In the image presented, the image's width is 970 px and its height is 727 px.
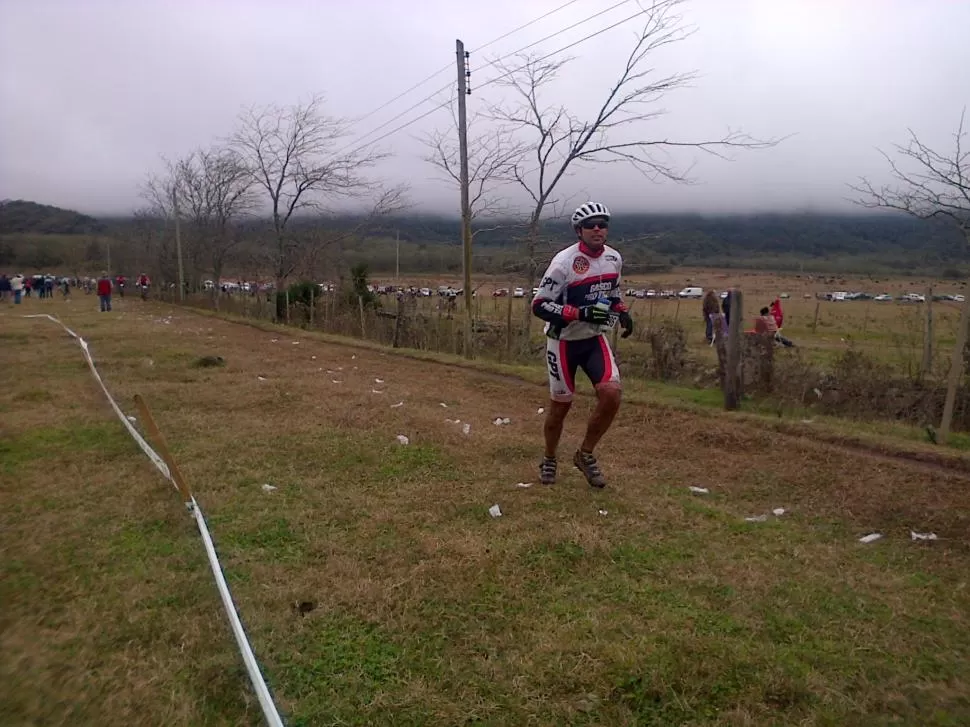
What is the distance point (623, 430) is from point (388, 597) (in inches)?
176

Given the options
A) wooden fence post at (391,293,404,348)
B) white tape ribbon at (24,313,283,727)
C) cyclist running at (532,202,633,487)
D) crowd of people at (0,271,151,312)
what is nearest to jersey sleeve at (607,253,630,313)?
cyclist running at (532,202,633,487)

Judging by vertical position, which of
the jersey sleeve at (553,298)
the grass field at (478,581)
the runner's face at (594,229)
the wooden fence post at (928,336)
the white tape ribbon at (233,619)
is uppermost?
the runner's face at (594,229)

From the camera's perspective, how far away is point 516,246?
16.5 meters

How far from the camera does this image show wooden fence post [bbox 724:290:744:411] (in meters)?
8.20

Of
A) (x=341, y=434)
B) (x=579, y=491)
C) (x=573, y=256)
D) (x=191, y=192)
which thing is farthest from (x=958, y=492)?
(x=191, y=192)

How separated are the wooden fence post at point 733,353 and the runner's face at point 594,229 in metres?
3.83

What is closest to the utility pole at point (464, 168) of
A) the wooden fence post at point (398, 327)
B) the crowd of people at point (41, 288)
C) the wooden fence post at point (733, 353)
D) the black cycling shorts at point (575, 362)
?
the wooden fence post at point (398, 327)

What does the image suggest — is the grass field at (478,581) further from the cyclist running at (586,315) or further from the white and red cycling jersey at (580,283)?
the white and red cycling jersey at (580,283)

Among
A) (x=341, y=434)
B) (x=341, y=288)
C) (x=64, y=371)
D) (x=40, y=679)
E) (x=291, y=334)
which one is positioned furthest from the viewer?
(x=341, y=288)

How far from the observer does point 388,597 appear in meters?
3.49

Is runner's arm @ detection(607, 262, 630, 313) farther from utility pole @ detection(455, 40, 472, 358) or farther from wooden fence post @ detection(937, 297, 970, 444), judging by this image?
Result: utility pole @ detection(455, 40, 472, 358)

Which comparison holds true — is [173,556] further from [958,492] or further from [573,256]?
[958,492]

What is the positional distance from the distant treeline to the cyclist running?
16.7 ft

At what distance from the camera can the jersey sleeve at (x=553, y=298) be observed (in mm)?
4883
